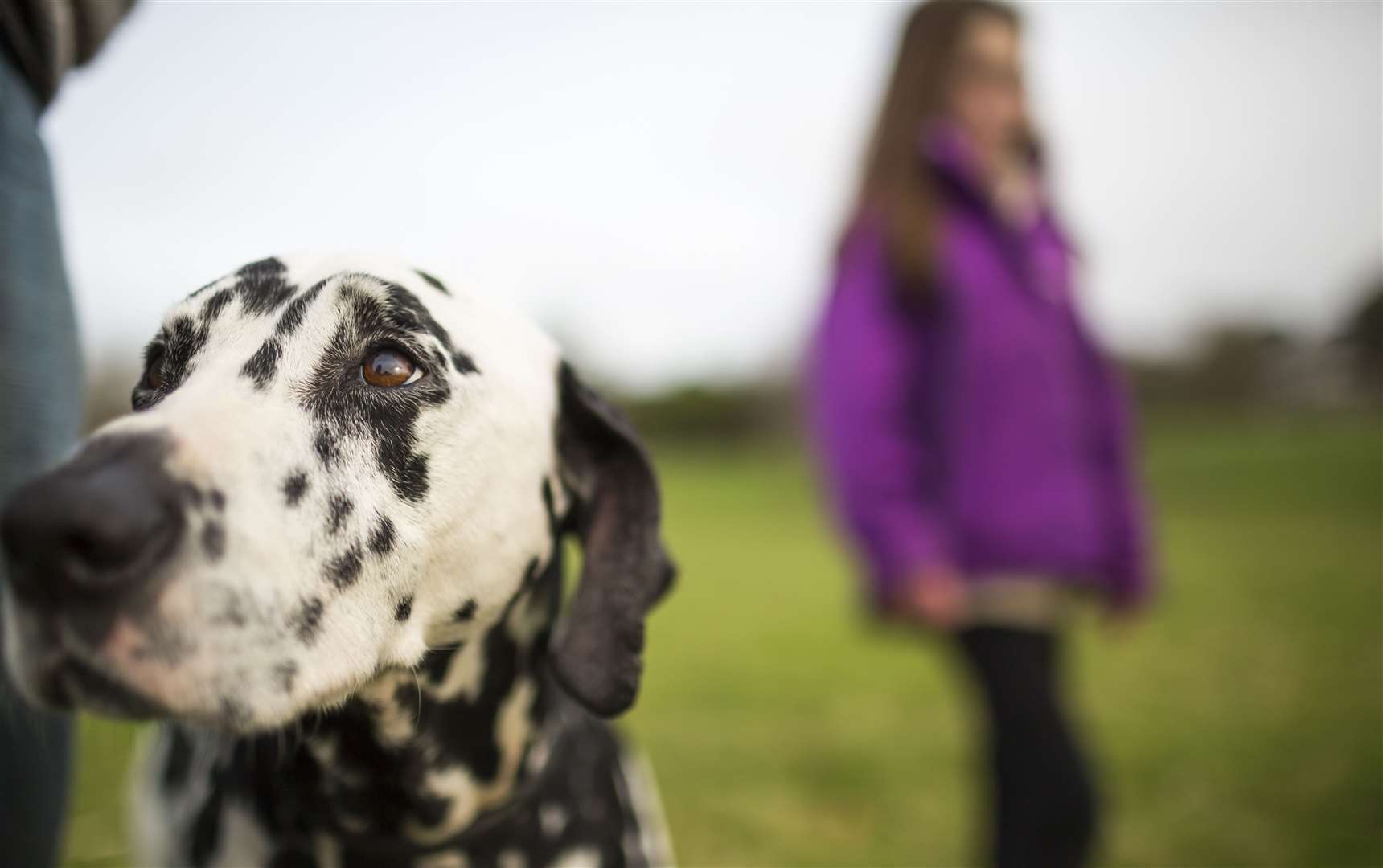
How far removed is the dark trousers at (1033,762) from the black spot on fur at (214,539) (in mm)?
2361

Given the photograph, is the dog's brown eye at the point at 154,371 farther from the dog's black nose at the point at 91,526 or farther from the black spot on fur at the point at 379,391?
the dog's black nose at the point at 91,526

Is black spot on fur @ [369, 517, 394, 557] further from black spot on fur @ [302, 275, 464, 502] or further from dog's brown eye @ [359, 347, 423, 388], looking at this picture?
dog's brown eye @ [359, 347, 423, 388]

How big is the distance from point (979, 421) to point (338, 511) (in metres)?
2.16

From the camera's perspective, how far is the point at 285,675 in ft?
4.80

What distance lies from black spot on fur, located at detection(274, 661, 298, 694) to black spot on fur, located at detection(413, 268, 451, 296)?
74 centimetres

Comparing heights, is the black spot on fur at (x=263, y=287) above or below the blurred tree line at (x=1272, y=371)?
above

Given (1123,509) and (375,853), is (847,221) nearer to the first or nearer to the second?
(1123,509)

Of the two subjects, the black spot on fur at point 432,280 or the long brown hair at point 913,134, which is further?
the long brown hair at point 913,134

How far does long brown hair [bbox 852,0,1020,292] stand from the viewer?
3.27 m

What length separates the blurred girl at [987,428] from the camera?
2994 millimetres

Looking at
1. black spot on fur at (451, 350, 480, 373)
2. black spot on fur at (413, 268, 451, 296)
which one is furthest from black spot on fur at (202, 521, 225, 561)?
black spot on fur at (413, 268, 451, 296)

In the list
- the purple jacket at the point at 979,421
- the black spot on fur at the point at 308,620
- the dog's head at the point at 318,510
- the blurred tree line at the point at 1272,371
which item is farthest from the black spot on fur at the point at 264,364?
the blurred tree line at the point at 1272,371

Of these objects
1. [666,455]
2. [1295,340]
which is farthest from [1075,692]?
[666,455]

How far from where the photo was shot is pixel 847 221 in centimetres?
367
